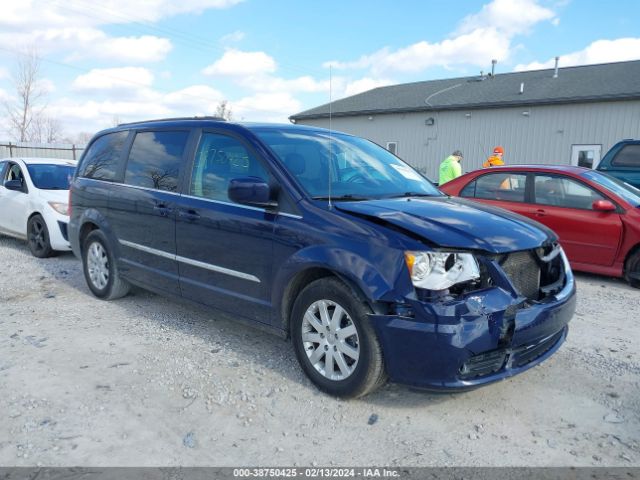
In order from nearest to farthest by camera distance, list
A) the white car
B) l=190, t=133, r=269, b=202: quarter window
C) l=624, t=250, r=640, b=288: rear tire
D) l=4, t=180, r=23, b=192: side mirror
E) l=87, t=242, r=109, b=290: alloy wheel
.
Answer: l=190, t=133, r=269, b=202: quarter window < l=87, t=242, r=109, b=290: alloy wheel < l=624, t=250, r=640, b=288: rear tire < the white car < l=4, t=180, r=23, b=192: side mirror

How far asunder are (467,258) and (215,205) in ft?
6.46

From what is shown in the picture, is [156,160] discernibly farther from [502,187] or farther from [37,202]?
[502,187]

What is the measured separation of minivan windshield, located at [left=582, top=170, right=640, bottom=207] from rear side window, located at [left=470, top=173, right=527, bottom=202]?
794 mm

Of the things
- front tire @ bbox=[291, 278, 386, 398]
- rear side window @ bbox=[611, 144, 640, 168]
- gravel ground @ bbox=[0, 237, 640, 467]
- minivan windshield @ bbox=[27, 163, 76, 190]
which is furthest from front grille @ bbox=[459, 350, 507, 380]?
rear side window @ bbox=[611, 144, 640, 168]

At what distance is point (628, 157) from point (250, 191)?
8.41 m

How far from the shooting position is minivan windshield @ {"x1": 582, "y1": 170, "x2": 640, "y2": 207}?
21.3 ft

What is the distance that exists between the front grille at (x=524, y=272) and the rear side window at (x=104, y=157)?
3.87 m

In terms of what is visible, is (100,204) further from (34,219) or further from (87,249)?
(34,219)

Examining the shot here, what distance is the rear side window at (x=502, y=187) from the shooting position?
7.17 meters

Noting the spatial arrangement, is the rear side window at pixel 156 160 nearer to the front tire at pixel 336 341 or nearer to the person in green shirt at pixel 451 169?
the front tire at pixel 336 341

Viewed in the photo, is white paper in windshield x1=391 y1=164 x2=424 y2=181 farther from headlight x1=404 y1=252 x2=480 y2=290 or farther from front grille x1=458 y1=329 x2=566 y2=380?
front grille x1=458 y1=329 x2=566 y2=380

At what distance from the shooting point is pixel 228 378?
3.69 meters

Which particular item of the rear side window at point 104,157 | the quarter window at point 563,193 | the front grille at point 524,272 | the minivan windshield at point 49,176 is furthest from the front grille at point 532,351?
the minivan windshield at point 49,176

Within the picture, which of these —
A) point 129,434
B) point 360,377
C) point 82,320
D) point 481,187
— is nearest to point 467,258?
point 360,377
